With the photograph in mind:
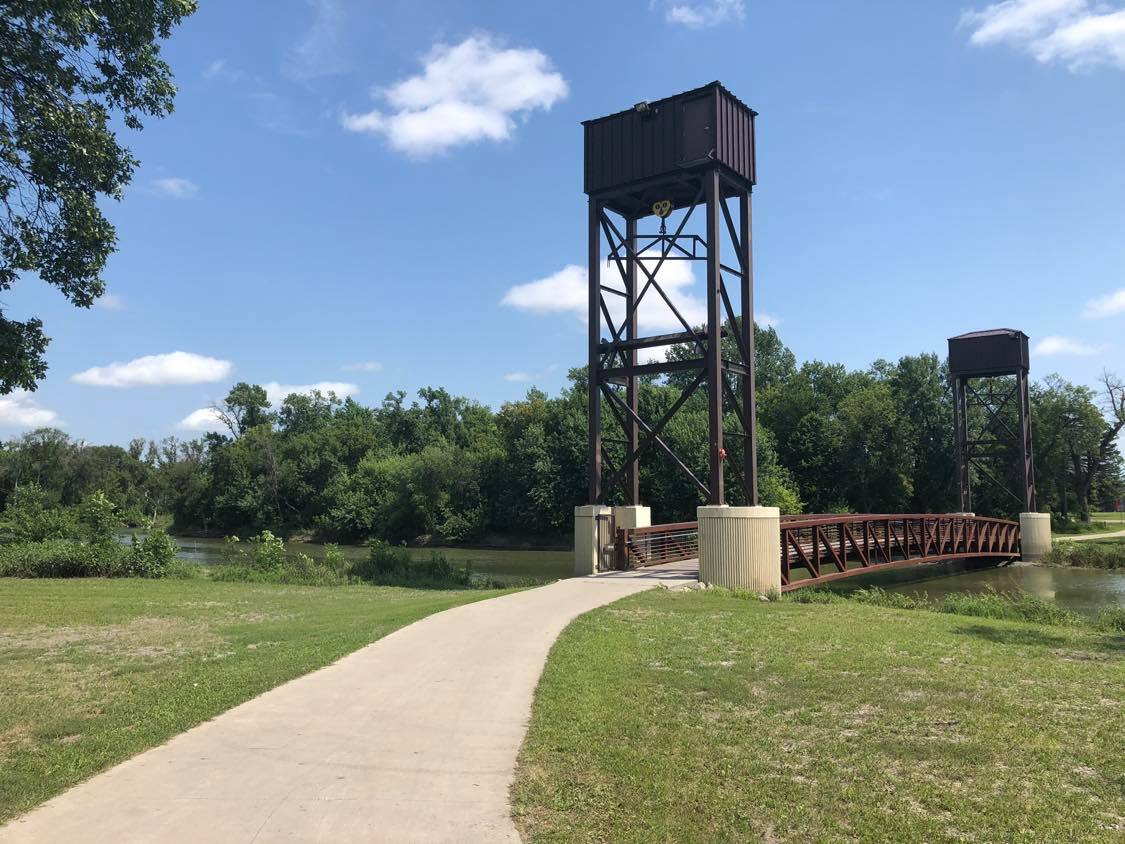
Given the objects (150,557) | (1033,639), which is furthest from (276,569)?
(1033,639)

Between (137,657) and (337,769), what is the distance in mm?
5479

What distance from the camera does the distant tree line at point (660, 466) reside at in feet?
188

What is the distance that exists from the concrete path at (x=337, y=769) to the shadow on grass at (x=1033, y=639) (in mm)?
7031

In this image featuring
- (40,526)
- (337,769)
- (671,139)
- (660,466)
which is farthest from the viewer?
(660,466)

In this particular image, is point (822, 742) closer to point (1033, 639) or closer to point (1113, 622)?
point (1033, 639)

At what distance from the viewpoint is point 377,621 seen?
1201 centimetres

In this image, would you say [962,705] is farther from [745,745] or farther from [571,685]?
[571,685]

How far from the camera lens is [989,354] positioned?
4400 cm

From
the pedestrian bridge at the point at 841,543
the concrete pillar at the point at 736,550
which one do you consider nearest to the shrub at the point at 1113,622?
the concrete pillar at the point at 736,550

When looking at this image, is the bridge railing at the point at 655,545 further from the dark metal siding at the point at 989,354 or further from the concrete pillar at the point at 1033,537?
the dark metal siding at the point at 989,354

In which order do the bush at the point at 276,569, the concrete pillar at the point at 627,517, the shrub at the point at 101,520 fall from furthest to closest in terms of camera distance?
1. the shrub at the point at 101,520
2. the concrete pillar at the point at 627,517
3. the bush at the point at 276,569

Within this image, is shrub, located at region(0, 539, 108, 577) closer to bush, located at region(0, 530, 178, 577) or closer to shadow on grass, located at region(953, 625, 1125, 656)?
bush, located at region(0, 530, 178, 577)

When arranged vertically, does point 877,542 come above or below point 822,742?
below

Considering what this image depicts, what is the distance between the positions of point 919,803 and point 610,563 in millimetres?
16822
